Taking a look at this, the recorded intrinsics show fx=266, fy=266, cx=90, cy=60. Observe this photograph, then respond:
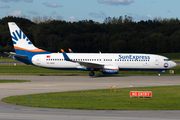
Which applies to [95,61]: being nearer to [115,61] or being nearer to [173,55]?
[115,61]

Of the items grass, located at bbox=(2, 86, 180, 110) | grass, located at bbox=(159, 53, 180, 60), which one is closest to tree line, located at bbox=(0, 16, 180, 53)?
grass, located at bbox=(159, 53, 180, 60)

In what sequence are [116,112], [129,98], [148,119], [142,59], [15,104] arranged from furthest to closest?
1. [142,59]
2. [129,98]
3. [15,104]
4. [116,112]
5. [148,119]

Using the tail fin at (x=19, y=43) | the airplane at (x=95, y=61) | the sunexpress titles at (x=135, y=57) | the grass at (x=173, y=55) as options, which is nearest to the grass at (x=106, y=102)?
the airplane at (x=95, y=61)

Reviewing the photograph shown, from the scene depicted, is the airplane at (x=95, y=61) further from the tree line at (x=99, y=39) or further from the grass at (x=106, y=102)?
the tree line at (x=99, y=39)

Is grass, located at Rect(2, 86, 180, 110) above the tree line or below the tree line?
below

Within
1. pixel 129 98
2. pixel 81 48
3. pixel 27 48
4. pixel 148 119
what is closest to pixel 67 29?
pixel 81 48

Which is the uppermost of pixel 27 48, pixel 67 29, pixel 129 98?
pixel 67 29

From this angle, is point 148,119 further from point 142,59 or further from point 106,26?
point 106,26

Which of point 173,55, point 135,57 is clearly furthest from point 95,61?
point 173,55

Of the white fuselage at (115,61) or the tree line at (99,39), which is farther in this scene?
the tree line at (99,39)

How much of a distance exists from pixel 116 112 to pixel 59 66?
30.5 metres

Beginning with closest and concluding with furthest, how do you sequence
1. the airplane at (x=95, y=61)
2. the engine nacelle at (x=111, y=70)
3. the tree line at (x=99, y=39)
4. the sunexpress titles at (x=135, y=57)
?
the engine nacelle at (x=111, y=70) < the airplane at (x=95, y=61) < the sunexpress titles at (x=135, y=57) < the tree line at (x=99, y=39)

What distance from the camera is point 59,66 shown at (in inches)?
1870

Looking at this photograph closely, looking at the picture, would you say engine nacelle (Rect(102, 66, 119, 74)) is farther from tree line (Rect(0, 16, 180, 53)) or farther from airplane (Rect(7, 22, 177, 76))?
tree line (Rect(0, 16, 180, 53))
